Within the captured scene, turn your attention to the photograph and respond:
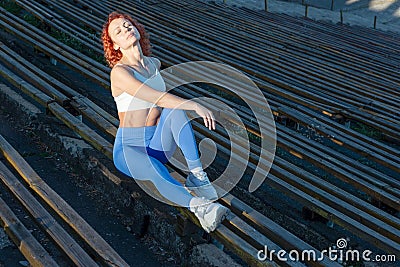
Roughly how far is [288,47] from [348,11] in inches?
404

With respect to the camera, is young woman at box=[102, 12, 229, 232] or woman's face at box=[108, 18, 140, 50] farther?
woman's face at box=[108, 18, 140, 50]

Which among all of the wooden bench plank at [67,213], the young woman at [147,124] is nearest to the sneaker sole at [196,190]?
the young woman at [147,124]

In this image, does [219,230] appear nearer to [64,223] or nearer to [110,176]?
[64,223]

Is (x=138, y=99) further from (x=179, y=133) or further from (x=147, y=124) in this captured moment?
(x=179, y=133)

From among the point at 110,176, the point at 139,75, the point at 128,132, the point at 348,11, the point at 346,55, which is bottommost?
the point at 348,11

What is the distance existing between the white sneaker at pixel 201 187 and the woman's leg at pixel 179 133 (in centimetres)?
5

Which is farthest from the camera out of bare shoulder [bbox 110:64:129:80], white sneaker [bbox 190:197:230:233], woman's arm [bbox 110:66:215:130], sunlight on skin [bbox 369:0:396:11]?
sunlight on skin [bbox 369:0:396:11]

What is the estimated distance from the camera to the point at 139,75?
329 cm

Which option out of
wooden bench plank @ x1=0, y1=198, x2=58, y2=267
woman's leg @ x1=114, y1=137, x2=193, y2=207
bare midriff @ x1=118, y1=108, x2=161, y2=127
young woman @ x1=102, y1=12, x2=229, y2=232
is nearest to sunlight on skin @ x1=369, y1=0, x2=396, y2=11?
young woman @ x1=102, y1=12, x2=229, y2=232

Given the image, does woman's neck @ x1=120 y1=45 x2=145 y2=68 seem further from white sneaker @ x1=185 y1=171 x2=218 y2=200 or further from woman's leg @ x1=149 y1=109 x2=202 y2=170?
white sneaker @ x1=185 y1=171 x2=218 y2=200

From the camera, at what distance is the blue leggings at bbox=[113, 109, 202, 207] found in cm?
312

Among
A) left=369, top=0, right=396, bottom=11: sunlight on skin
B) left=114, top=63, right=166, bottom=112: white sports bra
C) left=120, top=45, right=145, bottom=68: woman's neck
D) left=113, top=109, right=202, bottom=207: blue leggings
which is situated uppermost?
left=120, top=45, right=145, bottom=68: woman's neck

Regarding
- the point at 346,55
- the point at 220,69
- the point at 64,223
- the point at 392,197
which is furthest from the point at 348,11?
the point at 64,223

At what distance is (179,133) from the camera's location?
3115 millimetres
